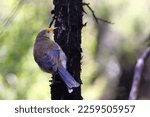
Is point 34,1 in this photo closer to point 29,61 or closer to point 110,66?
point 29,61

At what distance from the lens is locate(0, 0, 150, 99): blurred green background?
2611 mm

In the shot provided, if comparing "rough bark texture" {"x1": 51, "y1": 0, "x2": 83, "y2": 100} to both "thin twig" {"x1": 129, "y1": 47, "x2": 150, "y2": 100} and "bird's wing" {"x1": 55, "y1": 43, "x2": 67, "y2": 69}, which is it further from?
"thin twig" {"x1": 129, "y1": 47, "x2": 150, "y2": 100}

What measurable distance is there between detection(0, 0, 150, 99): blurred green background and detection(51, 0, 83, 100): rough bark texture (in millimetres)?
267

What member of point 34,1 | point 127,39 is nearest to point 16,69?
point 34,1

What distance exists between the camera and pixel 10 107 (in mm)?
2432

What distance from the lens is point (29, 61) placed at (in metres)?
2.62

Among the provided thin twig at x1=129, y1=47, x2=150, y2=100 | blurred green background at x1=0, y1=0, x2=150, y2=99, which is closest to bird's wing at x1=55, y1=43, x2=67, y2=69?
blurred green background at x1=0, y1=0, x2=150, y2=99

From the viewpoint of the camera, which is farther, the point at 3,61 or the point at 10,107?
the point at 3,61

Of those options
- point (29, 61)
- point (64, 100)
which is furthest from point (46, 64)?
point (29, 61)

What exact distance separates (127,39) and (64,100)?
0.47 meters

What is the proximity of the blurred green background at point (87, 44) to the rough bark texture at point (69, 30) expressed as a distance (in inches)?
10.5

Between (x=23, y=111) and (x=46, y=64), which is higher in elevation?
(x=46, y=64)

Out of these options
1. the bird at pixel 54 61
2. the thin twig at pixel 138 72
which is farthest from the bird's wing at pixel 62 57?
the thin twig at pixel 138 72

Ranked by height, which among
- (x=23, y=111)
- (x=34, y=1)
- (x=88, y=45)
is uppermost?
(x=34, y=1)
